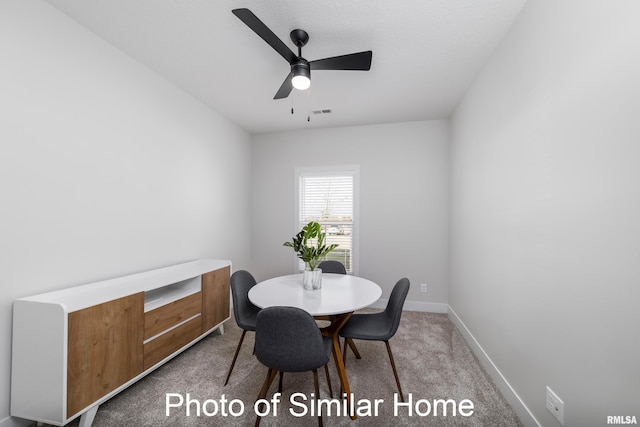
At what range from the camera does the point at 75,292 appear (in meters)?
1.91

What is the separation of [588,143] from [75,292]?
312 centimetres

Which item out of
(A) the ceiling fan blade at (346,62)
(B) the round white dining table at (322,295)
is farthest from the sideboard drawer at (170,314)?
(A) the ceiling fan blade at (346,62)

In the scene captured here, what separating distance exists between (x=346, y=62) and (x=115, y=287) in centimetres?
242

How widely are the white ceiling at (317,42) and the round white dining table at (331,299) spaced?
2.03 m

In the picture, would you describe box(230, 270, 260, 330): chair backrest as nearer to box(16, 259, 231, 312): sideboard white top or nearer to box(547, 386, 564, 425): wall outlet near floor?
box(16, 259, 231, 312): sideboard white top

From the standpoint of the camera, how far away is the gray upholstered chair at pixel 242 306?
87.7 inches

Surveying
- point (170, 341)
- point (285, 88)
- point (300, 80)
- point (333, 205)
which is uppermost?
point (285, 88)

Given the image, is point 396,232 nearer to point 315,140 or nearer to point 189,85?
point 315,140

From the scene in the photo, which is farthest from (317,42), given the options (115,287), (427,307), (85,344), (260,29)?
(427,307)

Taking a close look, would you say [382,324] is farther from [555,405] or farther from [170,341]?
[170,341]

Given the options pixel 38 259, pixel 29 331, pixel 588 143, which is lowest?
pixel 29 331

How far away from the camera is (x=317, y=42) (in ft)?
7.16

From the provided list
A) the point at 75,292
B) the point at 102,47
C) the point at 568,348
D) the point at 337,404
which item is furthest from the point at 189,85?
the point at 568,348

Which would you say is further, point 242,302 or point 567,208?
point 242,302
